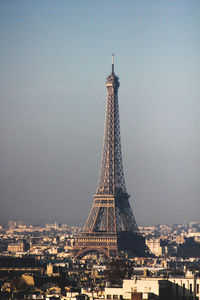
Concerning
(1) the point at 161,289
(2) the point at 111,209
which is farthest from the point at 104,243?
(1) the point at 161,289

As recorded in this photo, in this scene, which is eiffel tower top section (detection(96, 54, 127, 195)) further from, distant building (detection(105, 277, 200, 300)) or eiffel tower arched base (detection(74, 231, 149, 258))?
distant building (detection(105, 277, 200, 300))

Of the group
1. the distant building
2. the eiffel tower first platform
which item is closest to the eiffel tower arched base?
the eiffel tower first platform

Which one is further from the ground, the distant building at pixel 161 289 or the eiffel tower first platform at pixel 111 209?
the eiffel tower first platform at pixel 111 209

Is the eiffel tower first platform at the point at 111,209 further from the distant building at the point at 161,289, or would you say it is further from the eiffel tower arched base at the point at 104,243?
the distant building at the point at 161,289

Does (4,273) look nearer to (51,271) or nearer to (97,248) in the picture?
(51,271)

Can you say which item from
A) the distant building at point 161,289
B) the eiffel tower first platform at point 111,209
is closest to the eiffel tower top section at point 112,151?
the eiffel tower first platform at point 111,209

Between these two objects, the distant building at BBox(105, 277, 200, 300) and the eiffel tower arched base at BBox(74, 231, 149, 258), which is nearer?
the distant building at BBox(105, 277, 200, 300)

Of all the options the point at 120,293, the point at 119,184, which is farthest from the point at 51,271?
the point at 119,184
